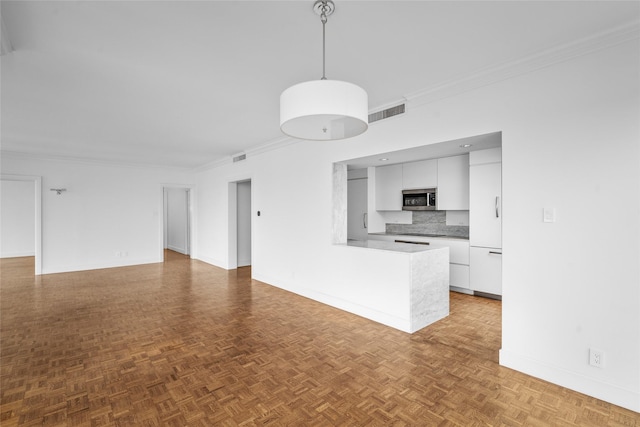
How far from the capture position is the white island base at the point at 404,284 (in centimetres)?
359

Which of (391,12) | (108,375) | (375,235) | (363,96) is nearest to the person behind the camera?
(363,96)

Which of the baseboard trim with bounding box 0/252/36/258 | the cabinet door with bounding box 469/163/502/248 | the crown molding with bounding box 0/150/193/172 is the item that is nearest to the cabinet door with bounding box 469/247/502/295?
the cabinet door with bounding box 469/163/502/248

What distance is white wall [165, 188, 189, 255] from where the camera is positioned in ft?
34.0

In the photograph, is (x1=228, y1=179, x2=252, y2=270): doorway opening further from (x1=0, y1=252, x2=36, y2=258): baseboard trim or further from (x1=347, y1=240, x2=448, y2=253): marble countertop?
(x1=0, y1=252, x2=36, y2=258): baseboard trim

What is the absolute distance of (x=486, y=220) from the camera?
468cm

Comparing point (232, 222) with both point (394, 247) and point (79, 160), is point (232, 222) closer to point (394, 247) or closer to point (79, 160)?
point (79, 160)

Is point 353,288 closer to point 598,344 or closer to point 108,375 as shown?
point 598,344

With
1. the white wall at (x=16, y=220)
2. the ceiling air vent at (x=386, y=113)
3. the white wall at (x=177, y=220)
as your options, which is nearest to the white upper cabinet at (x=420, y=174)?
the ceiling air vent at (x=386, y=113)

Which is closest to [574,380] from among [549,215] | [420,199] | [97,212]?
[549,215]

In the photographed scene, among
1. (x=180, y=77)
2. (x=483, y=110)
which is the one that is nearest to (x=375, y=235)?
(x=483, y=110)

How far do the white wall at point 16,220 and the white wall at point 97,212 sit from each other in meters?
3.93

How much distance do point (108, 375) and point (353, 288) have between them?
284cm

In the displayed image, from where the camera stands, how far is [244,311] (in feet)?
14.1

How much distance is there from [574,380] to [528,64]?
2.63 meters
